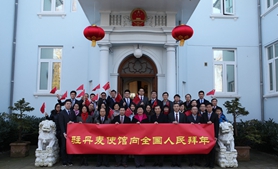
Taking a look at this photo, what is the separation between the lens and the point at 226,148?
5926mm

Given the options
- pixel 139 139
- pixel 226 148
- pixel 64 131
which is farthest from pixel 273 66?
pixel 64 131

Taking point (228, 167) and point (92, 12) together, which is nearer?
point (228, 167)

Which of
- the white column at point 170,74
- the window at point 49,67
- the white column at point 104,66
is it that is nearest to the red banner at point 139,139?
the white column at point 170,74

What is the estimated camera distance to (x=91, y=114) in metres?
6.51

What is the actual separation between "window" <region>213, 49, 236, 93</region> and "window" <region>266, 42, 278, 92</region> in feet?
4.15

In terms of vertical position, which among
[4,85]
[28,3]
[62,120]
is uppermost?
[28,3]

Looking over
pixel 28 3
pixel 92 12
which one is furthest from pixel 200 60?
pixel 28 3

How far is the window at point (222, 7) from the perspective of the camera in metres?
10.3

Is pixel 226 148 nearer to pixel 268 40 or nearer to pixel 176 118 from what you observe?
pixel 176 118

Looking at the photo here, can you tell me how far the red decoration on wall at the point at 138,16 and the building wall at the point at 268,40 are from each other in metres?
4.86

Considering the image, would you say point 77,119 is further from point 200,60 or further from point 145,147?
point 200,60

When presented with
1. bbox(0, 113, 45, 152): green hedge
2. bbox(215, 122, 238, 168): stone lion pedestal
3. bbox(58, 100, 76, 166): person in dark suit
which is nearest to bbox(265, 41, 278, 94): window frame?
bbox(215, 122, 238, 168): stone lion pedestal

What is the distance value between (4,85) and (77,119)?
16.5ft

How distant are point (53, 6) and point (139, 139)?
23.2 feet
